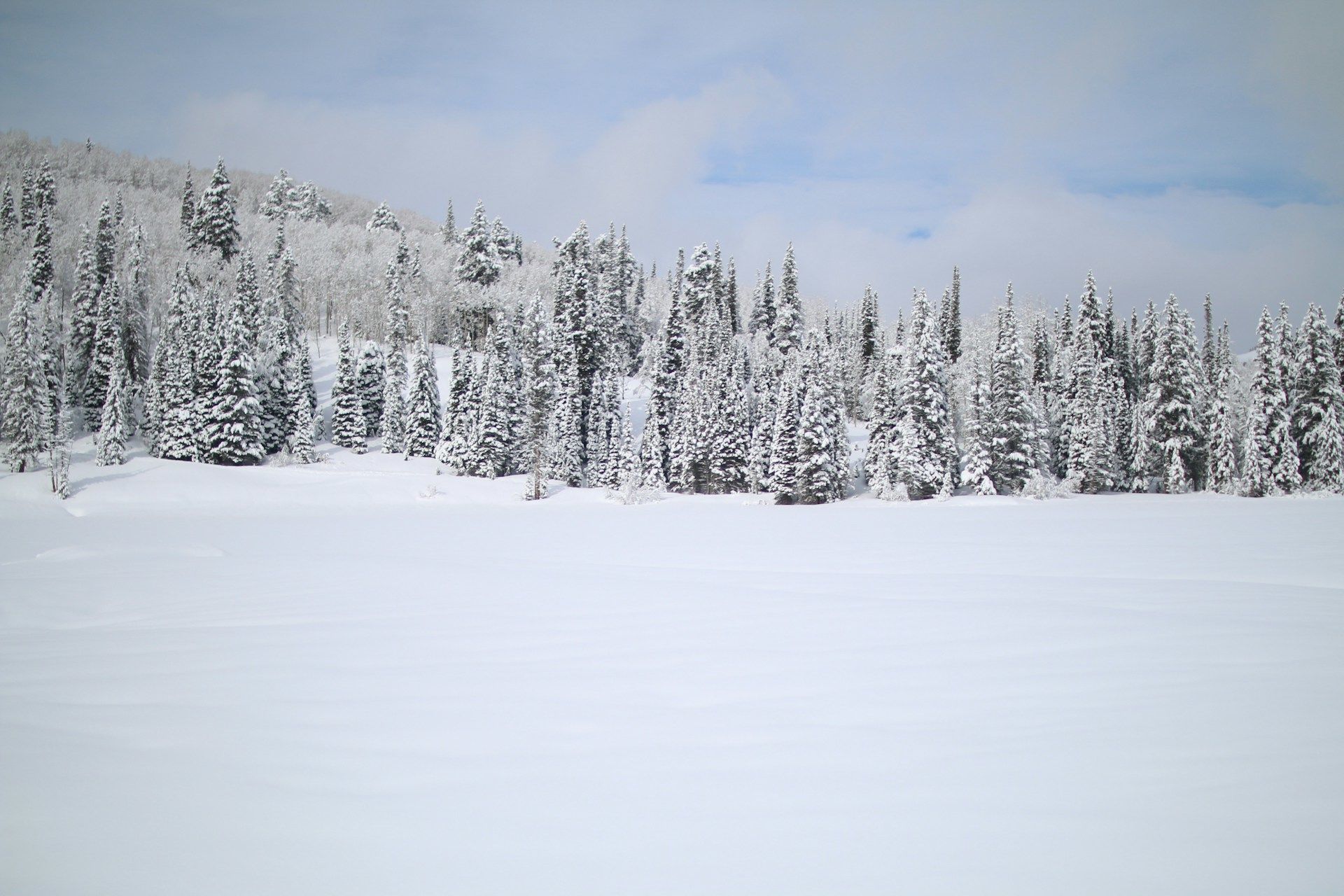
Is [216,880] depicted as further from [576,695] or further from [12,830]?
[576,695]

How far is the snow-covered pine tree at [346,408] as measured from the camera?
5816cm

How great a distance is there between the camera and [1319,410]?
1578 inches

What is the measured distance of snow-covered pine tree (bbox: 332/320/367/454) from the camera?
5816 centimetres

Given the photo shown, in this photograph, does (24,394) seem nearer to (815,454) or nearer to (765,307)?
(815,454)

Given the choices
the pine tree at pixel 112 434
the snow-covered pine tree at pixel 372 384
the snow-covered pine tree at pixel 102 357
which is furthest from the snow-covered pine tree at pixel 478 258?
the pine tree at pixel 112 434

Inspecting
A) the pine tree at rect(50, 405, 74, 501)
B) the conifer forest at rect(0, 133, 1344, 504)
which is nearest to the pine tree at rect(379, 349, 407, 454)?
the conifer forest at rect(0, 133, 1344, 504)

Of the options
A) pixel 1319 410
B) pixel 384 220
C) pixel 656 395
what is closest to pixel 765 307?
pixel 656 395

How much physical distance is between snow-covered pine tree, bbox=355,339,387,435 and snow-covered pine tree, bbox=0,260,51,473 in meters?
21.3

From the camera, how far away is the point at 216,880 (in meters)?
3.12

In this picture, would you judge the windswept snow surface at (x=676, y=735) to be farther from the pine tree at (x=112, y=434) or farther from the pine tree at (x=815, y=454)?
the pine tree at (x=112, y=434)

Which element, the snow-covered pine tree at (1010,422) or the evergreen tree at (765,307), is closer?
the snow-covered pine tree at (1010,422)

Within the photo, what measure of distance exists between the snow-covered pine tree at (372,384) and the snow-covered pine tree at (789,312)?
37751 mm

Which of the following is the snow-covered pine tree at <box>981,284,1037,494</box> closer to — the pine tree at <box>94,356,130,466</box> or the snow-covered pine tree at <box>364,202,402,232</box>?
the pine tree at <box>94,356,130,466</box>

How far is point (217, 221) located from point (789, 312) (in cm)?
7045
